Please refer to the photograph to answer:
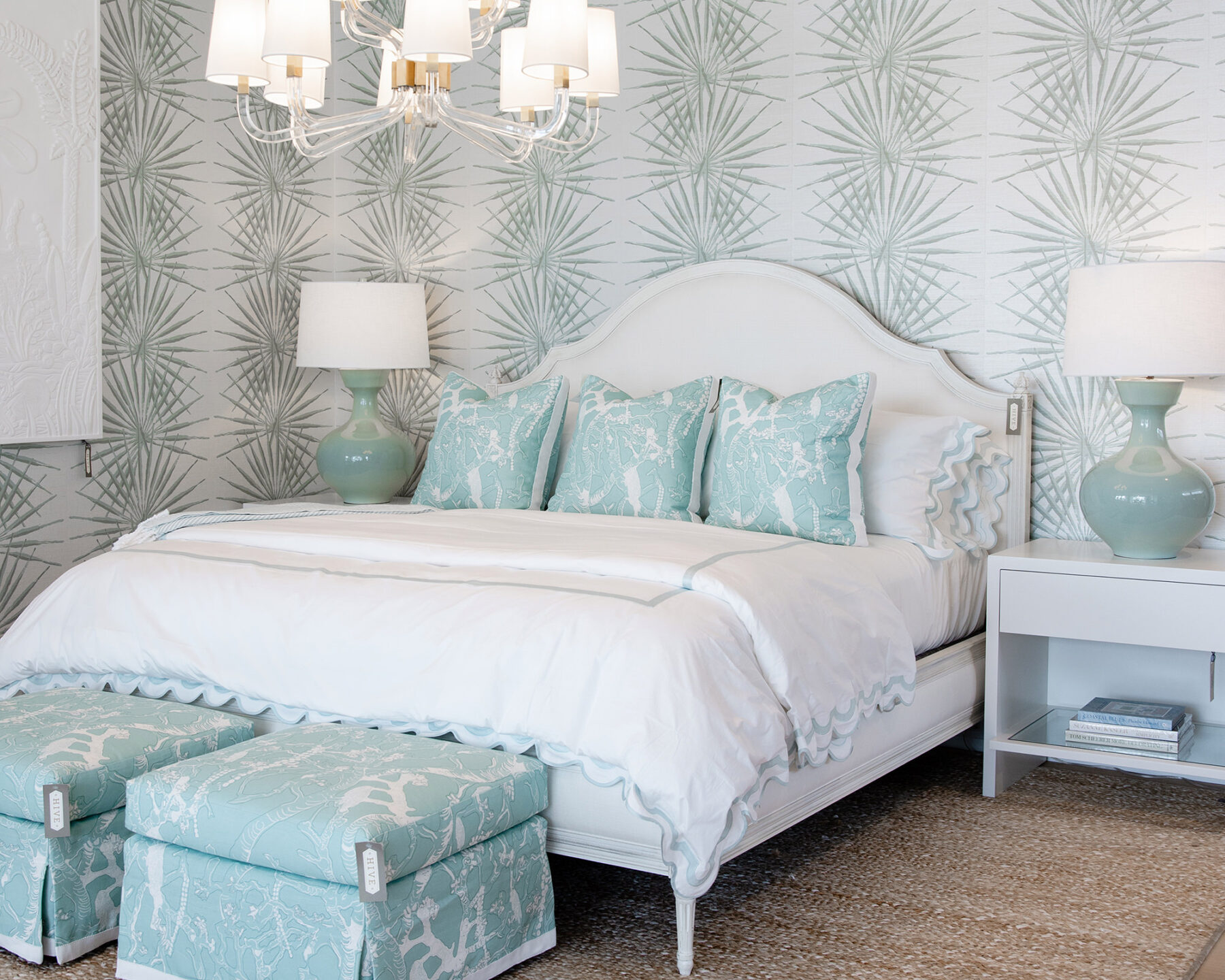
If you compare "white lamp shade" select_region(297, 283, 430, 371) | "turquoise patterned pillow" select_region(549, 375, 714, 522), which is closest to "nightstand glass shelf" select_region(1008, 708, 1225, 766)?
"turquoise patterned pillow" select_region(549, 375, 714, 522)

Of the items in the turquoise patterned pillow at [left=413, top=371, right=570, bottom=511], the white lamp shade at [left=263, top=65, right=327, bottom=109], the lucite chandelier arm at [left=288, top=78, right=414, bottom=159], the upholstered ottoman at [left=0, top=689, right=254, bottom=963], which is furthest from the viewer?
the turquoise patterned pillow at [left=413, top=371, right=570, bottom=511]

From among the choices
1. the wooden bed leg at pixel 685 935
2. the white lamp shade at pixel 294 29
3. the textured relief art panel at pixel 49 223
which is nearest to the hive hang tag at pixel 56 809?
the wooden bed leg at pixel 685 935

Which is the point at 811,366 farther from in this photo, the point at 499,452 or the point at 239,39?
the point at 239,39

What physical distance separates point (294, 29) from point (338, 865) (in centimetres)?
144

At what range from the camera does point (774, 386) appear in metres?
3.70

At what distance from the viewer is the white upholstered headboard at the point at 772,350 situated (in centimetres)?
341

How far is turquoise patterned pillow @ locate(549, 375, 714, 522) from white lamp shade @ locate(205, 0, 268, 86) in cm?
139

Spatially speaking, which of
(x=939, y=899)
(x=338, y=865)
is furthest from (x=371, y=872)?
(x=939, y=899)

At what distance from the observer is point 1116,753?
2.89m

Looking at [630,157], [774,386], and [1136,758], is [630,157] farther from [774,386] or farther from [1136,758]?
[1136,758]

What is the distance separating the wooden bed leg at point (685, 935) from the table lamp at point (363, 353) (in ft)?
7.99

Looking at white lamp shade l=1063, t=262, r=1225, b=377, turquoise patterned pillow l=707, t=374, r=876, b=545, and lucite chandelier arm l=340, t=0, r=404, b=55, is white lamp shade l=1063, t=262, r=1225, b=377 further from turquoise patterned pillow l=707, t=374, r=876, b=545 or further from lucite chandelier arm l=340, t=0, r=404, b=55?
lucite chandelier arm l=340, t=0, r=404, b=55

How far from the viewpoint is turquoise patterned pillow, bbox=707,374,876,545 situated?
9.56 ft

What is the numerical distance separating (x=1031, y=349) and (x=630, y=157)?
1479mm
